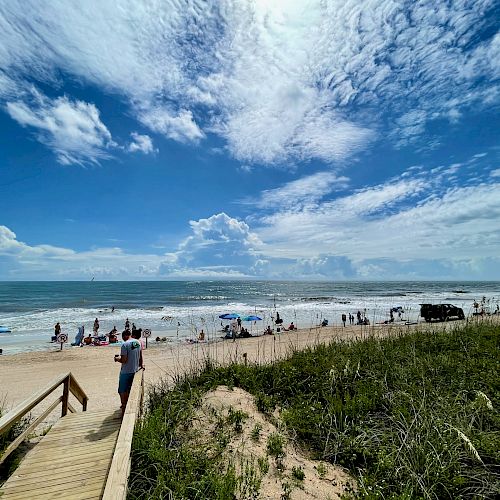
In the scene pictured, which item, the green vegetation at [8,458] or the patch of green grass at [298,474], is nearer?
the patch of green grass at [298,474]

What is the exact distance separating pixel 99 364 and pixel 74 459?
13031 millimetres

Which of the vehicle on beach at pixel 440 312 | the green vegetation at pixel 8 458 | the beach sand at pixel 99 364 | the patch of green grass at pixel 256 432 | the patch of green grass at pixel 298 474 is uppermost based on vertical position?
the vehicle on beach at pixel 440 312

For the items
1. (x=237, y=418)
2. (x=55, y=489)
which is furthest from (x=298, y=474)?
(x=55, y=489)

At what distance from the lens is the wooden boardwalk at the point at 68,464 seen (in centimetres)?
381

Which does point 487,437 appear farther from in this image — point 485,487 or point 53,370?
point 53,370

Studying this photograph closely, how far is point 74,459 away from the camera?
4547mm

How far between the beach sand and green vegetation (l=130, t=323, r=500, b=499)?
6.68 feet

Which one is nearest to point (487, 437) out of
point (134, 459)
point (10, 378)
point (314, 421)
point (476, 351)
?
point (314, 421)

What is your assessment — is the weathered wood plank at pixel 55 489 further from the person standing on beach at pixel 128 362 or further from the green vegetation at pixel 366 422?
the person standing on beach at pixel 128 362

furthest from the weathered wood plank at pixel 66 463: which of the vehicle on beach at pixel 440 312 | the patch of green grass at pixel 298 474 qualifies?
the vehicle on beach at pixel 440 312

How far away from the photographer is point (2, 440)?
17.0 ft

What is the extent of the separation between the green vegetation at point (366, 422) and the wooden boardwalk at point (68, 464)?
64cm

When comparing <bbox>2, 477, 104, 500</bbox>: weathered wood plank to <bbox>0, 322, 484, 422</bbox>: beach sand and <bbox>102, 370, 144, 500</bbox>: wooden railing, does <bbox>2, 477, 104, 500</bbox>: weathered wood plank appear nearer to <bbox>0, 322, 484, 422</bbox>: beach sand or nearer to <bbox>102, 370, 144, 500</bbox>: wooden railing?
<bbox>102, 370, 144, 500</bbox>: wooden railing

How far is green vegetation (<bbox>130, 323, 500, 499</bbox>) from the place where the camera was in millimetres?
3730
